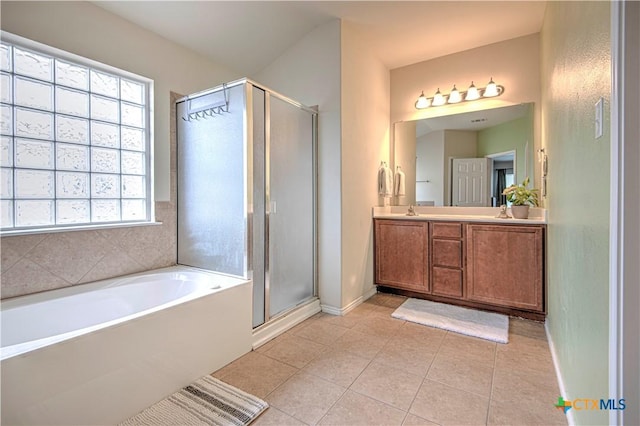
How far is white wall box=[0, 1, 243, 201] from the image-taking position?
1881mm

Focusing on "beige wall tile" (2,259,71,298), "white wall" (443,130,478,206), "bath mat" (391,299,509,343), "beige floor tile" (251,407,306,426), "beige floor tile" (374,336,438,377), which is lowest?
"beige floor tile" (251,407,306,426)

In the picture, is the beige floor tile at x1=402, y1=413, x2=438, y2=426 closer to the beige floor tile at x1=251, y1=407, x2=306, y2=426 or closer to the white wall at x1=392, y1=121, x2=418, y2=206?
the beige floor tile at x1=251, y1=407, x2=306, y2=426

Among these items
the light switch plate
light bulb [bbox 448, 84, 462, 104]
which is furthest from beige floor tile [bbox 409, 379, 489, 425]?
light bulb [bbox 448, 84, 462, 104]

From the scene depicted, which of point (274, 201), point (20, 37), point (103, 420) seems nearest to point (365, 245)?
point (274, 201)

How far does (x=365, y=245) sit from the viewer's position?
3.25 metres

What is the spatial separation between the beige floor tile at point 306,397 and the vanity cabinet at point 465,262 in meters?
1.75

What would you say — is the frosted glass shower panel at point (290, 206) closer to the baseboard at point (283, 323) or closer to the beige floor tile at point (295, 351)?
the baseboard at point (283, 323)

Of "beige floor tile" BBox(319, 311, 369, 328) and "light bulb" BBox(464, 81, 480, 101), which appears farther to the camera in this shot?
"light bulb" BBox(464, 81, 480, 101)

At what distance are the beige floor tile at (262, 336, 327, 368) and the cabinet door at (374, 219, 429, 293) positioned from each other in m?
1.38

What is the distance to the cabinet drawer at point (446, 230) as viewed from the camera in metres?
2.97

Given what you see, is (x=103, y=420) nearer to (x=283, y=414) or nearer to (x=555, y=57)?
(x=283, y=414)

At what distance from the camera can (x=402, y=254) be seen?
10.7ft

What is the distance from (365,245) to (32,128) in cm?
288

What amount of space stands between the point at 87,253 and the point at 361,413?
2.12m
